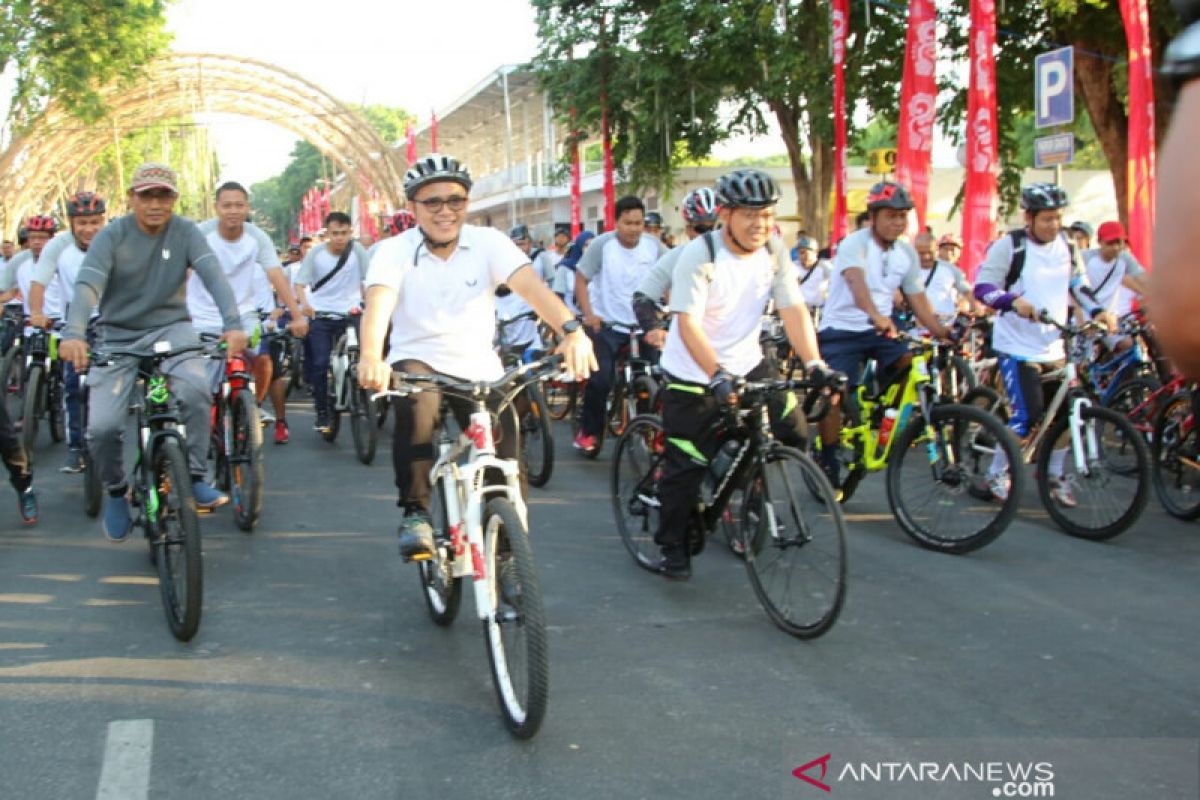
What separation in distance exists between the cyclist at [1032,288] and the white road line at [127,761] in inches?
202

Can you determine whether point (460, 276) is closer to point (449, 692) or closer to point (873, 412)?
point (449, 692)

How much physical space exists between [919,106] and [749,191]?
957 cm

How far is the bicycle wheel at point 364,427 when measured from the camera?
1025 centimetres

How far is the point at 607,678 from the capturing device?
4.80m

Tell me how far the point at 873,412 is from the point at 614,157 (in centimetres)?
2198

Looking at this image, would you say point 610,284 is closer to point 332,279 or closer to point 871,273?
point 332,279

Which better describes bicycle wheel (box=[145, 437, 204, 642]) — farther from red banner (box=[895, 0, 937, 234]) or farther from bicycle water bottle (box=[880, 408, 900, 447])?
red banner (box=[895, 0, 937, 234])

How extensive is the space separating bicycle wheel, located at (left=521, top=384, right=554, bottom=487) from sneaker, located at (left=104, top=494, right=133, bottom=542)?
323 centimetres

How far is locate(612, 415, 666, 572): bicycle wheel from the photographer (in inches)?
256

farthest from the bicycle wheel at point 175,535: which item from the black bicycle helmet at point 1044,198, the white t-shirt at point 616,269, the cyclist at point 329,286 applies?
the cyclist at point 329,286

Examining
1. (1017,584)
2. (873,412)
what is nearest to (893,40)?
(873,412)

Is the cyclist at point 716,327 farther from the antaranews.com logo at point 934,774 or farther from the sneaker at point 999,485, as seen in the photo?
the antaranews.com logo at point 934,774

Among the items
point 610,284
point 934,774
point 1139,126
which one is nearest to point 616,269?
point 610,284

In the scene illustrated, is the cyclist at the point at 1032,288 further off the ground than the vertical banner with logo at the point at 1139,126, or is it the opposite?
the vertical banner with logo at the point at 1139,126
